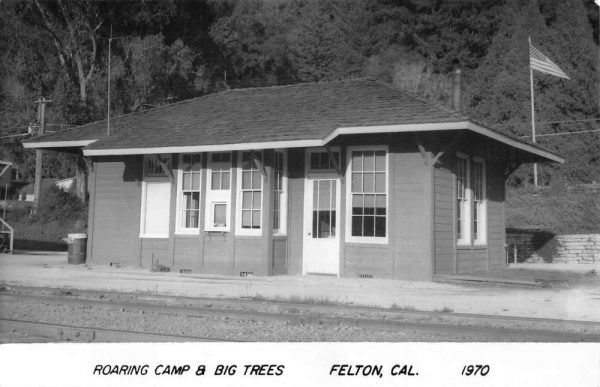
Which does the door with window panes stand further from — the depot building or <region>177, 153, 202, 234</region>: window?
<region>177, 153, 202, 234</region>: window

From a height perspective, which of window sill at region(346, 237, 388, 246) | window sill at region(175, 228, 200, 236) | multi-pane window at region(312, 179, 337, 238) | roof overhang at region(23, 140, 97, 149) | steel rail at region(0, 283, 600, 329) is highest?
roof overhang at region(23, 140, 97, 149)

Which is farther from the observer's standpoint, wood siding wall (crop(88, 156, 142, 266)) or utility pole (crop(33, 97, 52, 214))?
utility pole (crop(33, 97, 52, 214))

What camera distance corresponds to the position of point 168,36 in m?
36.6

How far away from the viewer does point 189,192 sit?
15789 mm

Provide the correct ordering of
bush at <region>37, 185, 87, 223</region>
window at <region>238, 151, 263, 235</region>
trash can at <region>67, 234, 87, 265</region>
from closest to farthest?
window at <region>238, 151, 263, 235</region>, trash can at <region>67, 234, 87, 265</region>, bush at <region>37, 185, 87, 223</region>

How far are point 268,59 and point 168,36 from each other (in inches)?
236

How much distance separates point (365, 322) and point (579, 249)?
18267 mm

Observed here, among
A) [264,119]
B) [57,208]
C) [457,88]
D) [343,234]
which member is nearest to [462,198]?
[457,88]

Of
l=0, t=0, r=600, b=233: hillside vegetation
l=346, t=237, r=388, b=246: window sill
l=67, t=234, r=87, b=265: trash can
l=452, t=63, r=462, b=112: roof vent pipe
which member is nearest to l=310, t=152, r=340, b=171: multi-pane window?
l=346, t=237, r=388, b=246: window sill

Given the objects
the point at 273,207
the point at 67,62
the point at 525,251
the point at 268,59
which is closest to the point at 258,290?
the point at 273,207

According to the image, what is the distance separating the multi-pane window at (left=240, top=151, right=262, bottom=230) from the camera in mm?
14771

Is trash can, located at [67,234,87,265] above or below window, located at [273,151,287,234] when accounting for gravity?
below

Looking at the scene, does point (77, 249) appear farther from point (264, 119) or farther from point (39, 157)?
point (39, 157)
